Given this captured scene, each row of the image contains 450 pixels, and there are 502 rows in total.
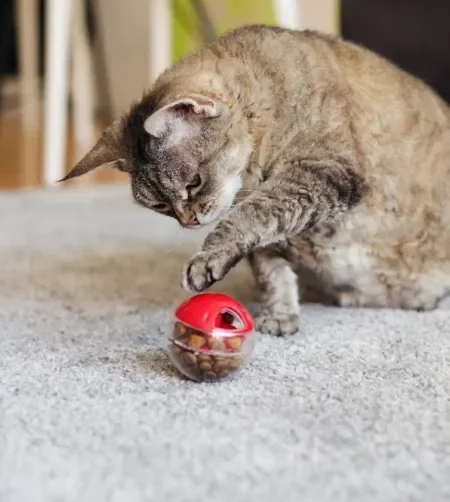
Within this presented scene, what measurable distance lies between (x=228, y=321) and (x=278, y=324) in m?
0.21

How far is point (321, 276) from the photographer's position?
125 cm

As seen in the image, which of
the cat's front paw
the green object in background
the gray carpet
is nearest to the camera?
the gray carpet

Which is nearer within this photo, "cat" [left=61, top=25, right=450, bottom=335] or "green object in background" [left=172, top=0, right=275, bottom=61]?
"cat" [left=61, top=25, right=450, bottom=335]

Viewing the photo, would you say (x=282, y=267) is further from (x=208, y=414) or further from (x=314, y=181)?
(x=208, y=414)

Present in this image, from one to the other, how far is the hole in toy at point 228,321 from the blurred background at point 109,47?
2.01 feet

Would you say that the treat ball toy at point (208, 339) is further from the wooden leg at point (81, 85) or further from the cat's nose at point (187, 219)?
the wooden leg at point (81, 85)

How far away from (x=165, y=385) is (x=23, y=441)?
21 cm

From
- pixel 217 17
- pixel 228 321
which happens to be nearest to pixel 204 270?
pixel 228 321

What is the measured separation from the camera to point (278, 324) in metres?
1.14

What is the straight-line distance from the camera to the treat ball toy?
0.89m

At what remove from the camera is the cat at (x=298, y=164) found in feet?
3.66

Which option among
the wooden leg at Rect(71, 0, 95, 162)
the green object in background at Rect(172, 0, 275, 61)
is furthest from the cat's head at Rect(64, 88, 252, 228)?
the wooden leg at Rect(71, 0, 95, 162)

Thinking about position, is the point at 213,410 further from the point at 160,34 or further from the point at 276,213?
the point at 160,34

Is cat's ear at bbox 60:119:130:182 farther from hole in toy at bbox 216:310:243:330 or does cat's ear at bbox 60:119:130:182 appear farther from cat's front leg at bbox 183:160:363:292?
hole in toy at bbox 216:310:243:330
